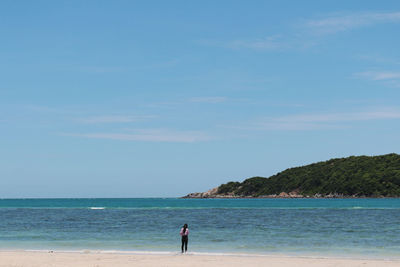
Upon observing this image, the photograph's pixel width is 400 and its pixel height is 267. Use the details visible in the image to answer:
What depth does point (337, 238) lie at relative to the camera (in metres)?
47.1

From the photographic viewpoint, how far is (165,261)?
31453 millimetres

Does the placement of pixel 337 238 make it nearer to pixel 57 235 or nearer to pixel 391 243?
pixel 391 243

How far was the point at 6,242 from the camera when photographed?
47.0 m

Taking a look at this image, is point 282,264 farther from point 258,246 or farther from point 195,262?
point 258,246

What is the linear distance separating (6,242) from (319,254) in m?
28.3

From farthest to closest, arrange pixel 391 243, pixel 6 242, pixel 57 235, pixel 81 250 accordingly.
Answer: pixel 57 235 → pixel 6 242 → pixel 391 243 → pixel 81 250

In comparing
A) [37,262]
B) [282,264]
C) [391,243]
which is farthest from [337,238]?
[37,262]

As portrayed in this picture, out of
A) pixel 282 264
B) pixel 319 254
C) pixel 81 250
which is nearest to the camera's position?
pixel 282 264

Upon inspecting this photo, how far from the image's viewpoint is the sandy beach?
2972 cm

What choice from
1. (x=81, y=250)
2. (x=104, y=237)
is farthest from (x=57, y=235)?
(x=81, y=250)

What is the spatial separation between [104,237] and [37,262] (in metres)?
20.5

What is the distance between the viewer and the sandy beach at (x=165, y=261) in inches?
1170

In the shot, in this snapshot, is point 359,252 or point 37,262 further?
point 359,252

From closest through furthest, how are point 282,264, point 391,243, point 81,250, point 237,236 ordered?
Result: point 282,264 → point 81,250 → point 391,243 → point 237,236
